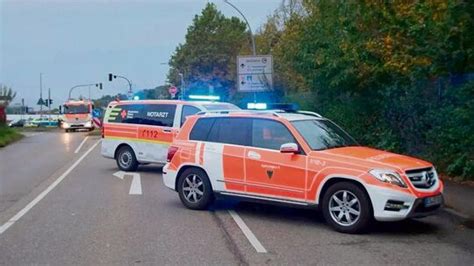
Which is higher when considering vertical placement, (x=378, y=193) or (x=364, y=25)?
(x=364, y=25)

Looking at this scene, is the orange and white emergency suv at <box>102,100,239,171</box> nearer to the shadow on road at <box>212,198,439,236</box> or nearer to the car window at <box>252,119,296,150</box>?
the shadow on road at <box>212,198,439,236</box>

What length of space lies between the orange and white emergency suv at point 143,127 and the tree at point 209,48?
5830 centimetres

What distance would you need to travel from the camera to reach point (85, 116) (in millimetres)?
51438

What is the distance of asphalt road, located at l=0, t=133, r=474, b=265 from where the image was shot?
7340mm

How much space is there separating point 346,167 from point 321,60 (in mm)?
9927

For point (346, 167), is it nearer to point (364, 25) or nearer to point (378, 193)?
point (378, 193)

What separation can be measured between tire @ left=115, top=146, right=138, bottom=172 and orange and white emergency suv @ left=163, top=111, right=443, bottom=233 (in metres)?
6.51

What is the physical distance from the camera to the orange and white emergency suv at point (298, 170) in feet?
28.0

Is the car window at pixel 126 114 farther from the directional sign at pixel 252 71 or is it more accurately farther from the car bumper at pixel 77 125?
the car bumper at pixel 77 125

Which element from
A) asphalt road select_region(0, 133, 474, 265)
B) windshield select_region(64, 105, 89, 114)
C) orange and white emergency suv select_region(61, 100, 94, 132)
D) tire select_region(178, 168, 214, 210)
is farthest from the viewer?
orange and white emergency suv select_region(61, 100, 94, 132)

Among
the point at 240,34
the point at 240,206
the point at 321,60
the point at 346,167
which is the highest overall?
the point at 240,34

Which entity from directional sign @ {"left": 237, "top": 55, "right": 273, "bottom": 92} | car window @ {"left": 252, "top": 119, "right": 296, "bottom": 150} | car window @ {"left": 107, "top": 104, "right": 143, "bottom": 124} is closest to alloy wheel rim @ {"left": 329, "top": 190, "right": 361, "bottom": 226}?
car window @ {"left": 252, "top": 119, "right": 296, "bottom": 150}

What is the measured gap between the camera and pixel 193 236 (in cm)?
856

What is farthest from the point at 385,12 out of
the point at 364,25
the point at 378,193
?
the point at 378,193
